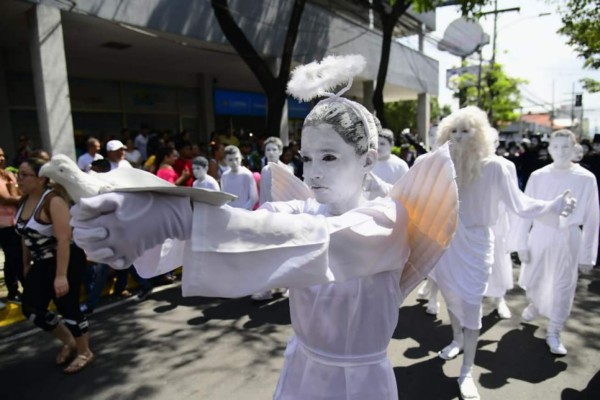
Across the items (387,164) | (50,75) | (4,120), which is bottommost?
(387,164)

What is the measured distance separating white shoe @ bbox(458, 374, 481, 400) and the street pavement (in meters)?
0.10

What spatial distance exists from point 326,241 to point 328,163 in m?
0.46

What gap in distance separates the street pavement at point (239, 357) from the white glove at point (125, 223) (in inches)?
103

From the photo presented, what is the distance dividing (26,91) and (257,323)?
30.0 ft

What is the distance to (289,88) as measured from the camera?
1693 mm

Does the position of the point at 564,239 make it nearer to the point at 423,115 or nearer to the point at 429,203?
the point at 429,203

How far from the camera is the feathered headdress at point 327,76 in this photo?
1.60 m

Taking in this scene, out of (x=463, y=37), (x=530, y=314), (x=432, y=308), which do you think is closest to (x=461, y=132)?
(x=432, y=308)

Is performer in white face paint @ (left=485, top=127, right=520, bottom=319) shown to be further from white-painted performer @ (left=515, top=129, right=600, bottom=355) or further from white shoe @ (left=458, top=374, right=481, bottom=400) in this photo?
white shoe @ (left=458, top=374, right=481, bottom=400)

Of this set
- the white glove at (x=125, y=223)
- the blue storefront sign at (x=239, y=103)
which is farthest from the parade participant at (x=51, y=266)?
the blue storefront sign at (x=239, y=103)

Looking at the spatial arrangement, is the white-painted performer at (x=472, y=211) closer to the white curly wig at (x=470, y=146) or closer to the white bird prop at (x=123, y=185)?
the white curly wig at (x=470, y=146)

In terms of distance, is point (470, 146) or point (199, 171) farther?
point (199, 171)

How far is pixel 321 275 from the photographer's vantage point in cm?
105

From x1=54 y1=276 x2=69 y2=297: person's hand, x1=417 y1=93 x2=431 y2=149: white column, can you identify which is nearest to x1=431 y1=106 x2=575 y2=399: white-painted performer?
x1=54 y1=276 x2=69 y2=297: person's hand
